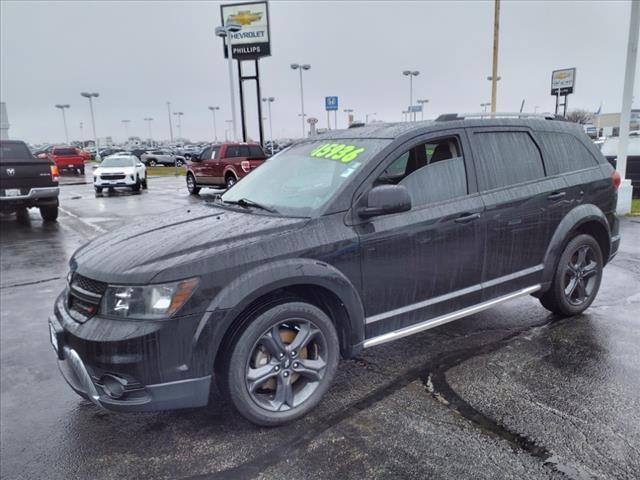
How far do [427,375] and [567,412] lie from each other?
94 centimetres

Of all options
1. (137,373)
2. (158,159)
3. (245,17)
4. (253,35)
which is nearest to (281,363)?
(137,373)

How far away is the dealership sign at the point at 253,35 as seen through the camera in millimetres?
32344

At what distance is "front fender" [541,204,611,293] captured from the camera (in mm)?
4406

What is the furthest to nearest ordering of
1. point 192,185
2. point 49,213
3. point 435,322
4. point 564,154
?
point 192,185 < point 49,213 < point 564,154 < point 435,322

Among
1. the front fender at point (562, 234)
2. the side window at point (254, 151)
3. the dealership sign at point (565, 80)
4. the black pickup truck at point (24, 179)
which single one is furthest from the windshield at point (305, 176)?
the dealership sign at point (565, 80)

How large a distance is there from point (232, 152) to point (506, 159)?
1551 cm

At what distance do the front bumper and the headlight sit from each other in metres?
0.09

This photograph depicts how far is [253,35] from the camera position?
32406 millimetres

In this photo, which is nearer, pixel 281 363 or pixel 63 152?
pixel 281 363

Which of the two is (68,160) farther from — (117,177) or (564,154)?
(564,154)

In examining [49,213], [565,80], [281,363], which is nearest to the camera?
[281,363]

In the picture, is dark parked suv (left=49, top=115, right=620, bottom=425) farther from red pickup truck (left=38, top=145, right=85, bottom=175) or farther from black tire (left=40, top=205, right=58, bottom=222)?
red pickup truck (left=38, top=145, right=85, bottom=175)

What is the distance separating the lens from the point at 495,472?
2611 millimetres

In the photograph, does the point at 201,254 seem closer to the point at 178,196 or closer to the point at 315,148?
the point at 315,148
